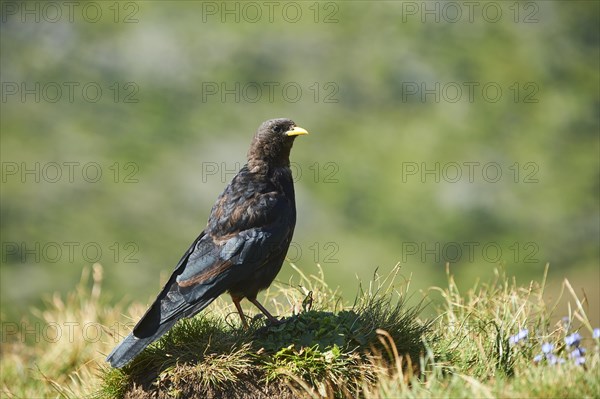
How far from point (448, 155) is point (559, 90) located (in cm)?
387

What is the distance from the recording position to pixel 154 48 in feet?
63.3

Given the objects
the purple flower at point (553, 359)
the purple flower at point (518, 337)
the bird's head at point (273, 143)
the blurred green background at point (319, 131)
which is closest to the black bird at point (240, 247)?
the bird's head at point (273, 143)

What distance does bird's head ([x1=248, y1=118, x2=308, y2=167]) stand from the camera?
6.49 m

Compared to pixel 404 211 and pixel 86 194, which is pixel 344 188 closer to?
pixel 404 211

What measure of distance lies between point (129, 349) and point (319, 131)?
1256cm

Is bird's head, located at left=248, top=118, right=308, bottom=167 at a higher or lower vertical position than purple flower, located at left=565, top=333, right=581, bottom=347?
higher

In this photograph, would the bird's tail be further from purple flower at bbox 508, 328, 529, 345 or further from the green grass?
purple flower at bbox 508, 328, 529, 345

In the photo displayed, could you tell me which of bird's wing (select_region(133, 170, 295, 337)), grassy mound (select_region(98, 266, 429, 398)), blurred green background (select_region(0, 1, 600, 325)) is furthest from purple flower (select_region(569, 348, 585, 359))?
blurred green background (select_region(0, 1, 600, 325))

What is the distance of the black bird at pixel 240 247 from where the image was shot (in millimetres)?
5309

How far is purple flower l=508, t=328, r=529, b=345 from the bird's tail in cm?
214

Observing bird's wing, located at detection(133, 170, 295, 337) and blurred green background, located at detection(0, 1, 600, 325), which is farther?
blurred green background, located at detection(0, 1, 600, 325)

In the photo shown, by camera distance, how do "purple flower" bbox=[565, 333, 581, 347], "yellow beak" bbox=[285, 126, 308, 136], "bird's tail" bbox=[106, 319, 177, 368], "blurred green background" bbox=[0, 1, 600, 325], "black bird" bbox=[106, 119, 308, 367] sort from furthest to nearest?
1. "blurred green background" bbox=[0, 1, 600, 325]
2. "yellow beak" bbox=[285, 126, 308, 136]
3. "black bird" bbox=[106, 119, 308, 367]
4. "bird's tail" bbox=[106, 319, 177, 368]
5. "purple flower" bbox=[565, 333, 581, 347]

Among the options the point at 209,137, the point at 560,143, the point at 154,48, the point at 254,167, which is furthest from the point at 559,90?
the point at 254,167

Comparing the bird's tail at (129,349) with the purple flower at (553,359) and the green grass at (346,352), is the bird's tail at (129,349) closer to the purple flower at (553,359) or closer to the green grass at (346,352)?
the green grass at (346,352)
